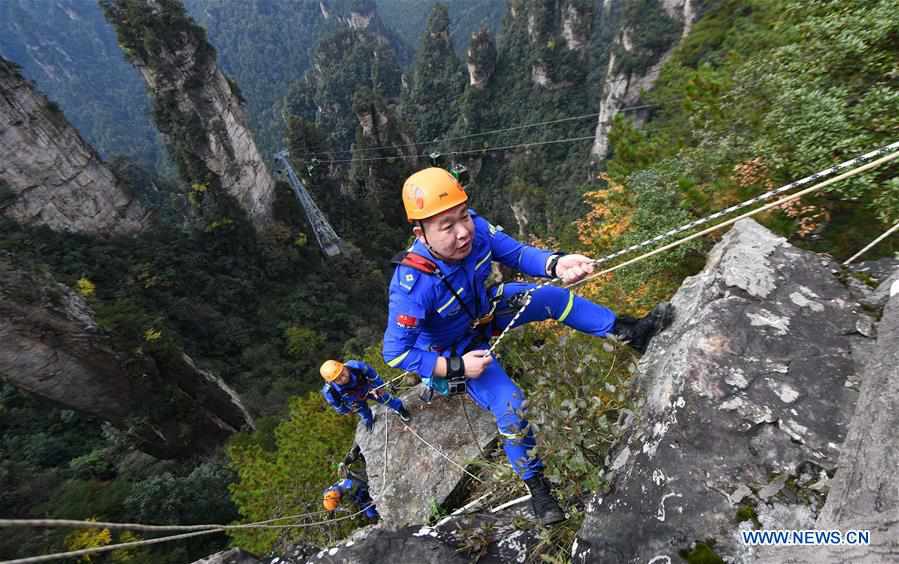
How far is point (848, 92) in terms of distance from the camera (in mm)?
4180

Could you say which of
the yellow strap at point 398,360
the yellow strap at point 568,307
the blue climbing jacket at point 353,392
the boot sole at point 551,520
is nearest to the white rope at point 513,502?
the boot sole at point 551,520

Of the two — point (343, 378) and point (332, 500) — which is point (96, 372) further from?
point (343, 378)

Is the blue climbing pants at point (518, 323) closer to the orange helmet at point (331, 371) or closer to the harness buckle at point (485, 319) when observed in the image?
the harness buckle at point (485, 319)

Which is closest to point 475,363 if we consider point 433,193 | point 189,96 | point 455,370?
point 455,370

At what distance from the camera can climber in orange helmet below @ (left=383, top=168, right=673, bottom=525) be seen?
290 centimetres

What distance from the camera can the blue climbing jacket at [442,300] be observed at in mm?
3131

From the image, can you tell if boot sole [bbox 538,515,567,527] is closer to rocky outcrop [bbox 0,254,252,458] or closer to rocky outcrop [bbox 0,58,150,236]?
rocky outcrop [bbox 0,254,252,458]

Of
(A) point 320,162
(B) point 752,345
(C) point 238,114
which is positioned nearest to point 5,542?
(B) point 752,345

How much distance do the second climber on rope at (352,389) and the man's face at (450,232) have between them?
269 centimetres

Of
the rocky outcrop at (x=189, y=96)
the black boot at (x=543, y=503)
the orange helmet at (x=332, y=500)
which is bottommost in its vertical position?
the orange helmet at (x=332, y=500)

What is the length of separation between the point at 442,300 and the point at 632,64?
5566 centimetres

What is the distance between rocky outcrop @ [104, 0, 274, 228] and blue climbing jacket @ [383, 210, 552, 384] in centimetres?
3215

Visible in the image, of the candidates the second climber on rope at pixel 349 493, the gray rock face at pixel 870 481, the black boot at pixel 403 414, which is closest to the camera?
the gray rock face at pixel 870 481

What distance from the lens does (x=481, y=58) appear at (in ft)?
259
